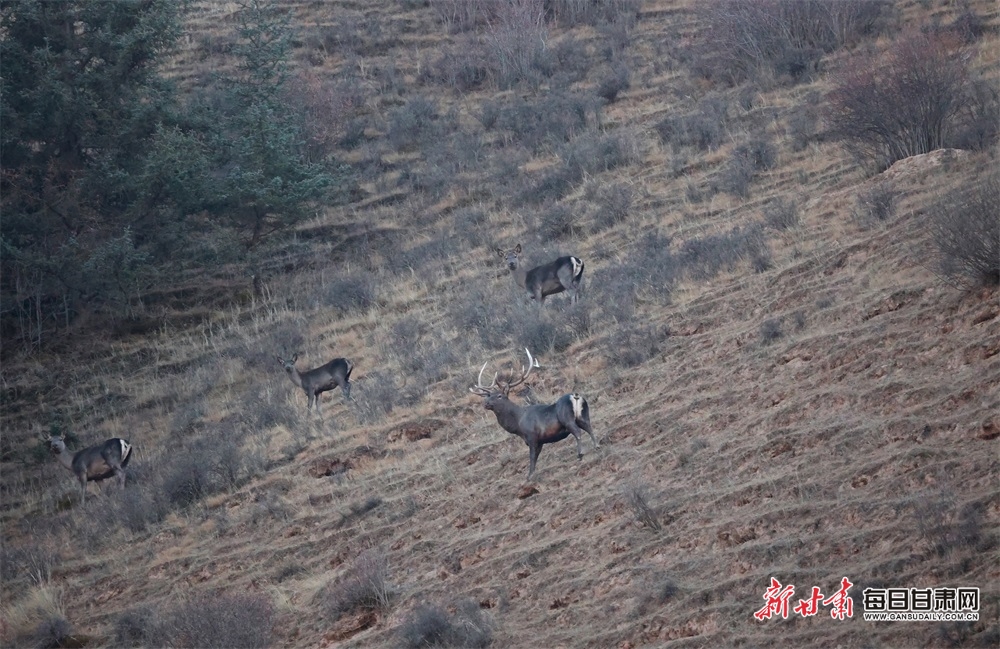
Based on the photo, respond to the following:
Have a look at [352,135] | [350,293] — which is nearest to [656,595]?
[350,293]

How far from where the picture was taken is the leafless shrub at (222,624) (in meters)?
12.0

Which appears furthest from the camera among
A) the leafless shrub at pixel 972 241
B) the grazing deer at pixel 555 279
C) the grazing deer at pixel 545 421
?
the grazing deer at pixel 555 279

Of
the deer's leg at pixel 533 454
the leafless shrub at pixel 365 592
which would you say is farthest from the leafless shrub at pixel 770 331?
the leafless shrub at pixel 365 592

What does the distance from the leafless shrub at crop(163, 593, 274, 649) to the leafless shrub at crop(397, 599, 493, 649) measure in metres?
1.83

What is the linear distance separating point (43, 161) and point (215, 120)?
3.98m

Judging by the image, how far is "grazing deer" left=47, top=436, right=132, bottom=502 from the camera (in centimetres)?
1833

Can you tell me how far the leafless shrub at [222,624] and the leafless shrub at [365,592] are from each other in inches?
28.8

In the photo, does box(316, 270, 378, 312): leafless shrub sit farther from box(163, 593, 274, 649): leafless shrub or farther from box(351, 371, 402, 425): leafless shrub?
box(163, 593, 274, 649): leafless shrub

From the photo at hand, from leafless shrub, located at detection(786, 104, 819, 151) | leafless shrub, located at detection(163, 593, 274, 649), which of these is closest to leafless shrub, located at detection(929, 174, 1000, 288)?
leafless shrub, located at detection(163, 593, 274, 649)

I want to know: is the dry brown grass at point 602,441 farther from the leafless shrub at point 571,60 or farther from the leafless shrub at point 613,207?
the leafless shrub at point 571,60

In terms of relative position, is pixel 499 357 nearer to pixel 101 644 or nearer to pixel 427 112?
pixel 101 644

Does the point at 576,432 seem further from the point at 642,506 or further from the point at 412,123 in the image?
the point at 412,123

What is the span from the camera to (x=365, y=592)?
12.5 metres

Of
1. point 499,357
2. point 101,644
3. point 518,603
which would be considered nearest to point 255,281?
point 499,357
